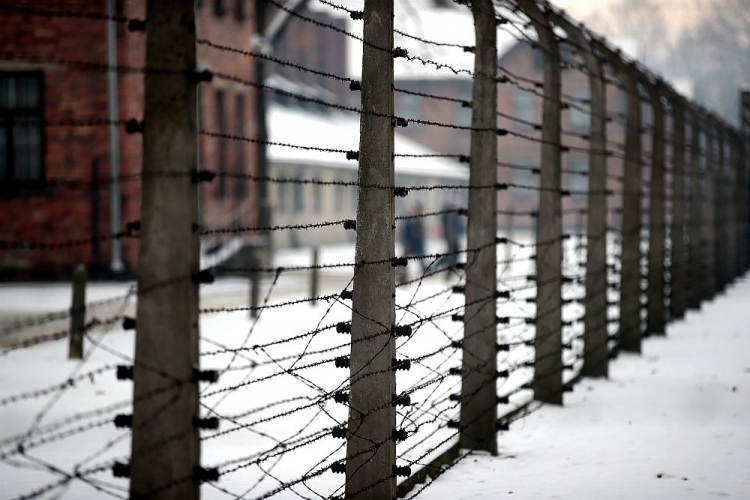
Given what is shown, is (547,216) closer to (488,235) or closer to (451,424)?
(488,235)

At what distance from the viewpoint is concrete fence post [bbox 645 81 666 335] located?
440 inches

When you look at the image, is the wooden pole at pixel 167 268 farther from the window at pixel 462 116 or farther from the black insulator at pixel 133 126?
the window at pixel 462 116

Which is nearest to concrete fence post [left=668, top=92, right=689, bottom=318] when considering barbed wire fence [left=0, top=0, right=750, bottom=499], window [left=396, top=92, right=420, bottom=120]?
barbed wire fence [left=0, top=0, right=750, bottom=499]

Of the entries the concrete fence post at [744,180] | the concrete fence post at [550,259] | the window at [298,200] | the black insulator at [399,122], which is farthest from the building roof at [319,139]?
the black insulator at [399,122]

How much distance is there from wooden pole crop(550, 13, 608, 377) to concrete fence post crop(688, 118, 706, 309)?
5.50 metres

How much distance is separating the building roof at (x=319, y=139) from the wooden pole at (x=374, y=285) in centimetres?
2486

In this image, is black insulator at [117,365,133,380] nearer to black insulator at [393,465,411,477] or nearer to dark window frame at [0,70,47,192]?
black insulator at [393,465,411,477]

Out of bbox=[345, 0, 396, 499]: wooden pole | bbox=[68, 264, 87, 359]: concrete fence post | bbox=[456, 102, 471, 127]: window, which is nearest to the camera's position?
bbox=[345, 0, 396, 499]: wooden pole

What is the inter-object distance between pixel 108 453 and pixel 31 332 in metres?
6.20

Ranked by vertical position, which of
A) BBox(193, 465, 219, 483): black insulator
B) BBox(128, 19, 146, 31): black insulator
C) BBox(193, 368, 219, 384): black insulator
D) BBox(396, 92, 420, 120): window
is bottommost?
BBox(193, 465, 219, 483): black insulator

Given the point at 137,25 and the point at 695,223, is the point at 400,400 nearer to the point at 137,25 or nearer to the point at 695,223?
the point at 137,25

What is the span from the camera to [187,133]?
3.16 metres

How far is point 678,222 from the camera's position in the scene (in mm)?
12891

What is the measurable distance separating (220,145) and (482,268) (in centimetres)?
1796
